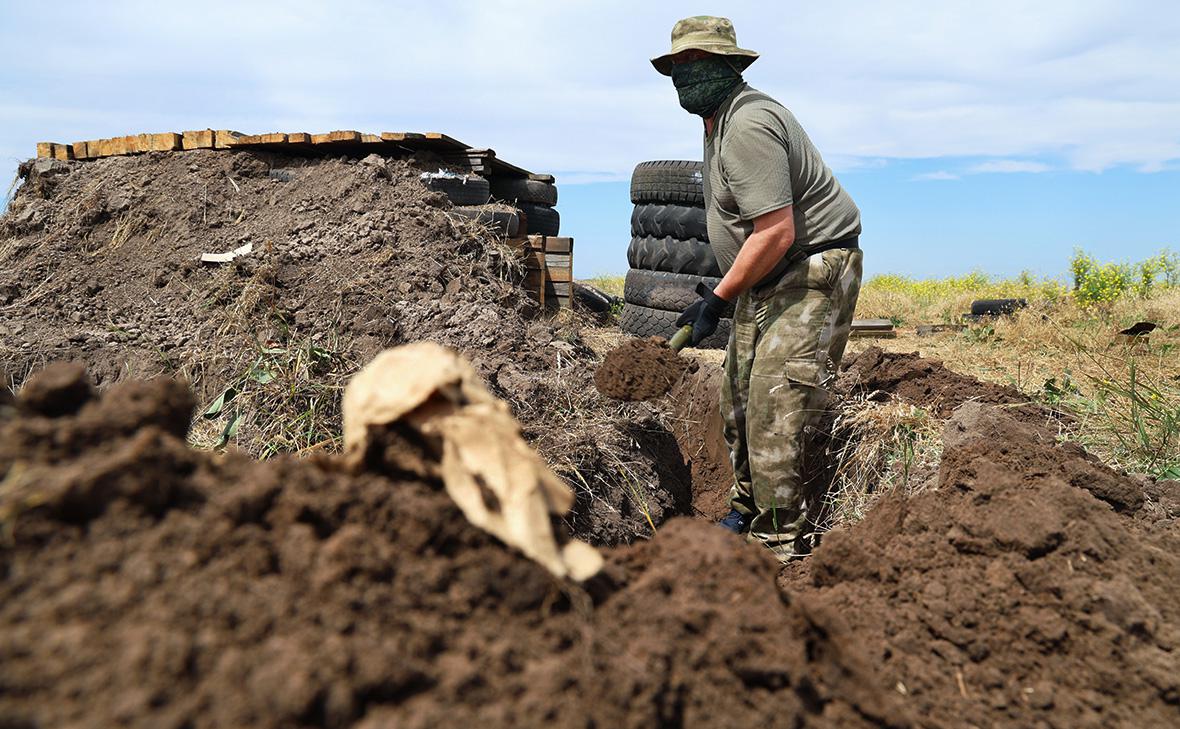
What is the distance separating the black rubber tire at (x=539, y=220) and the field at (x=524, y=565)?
9.48 ft

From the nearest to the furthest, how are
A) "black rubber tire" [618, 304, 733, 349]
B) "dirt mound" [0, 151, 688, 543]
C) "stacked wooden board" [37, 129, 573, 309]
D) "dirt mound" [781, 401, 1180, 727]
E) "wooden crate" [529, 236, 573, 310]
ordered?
"dirt mound" [781, 401, 1180, 727], "dirt mound" [0, 151, 688, 543], "stacked wooden board" [37, 129, 573, 309], "wooden crate" [529, 236, 573, 310], "black rubber tire" [618, 304, 733, 349]

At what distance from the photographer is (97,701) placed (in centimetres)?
91

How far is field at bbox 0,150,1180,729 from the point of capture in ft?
3.29

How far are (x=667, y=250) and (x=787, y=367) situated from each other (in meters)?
3.72

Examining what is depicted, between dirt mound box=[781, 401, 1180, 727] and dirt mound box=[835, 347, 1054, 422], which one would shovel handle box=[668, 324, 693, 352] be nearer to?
dirt mound box=[835, 347, 1054, 422]

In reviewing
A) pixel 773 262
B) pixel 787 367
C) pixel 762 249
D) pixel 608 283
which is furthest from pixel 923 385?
pixel 608 283

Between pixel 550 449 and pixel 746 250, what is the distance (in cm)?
134

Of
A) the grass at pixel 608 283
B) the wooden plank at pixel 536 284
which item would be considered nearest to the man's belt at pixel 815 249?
the wooden plank at pixel 536 284

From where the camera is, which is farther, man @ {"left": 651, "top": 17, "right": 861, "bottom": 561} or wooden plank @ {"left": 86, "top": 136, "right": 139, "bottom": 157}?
wooden plank @ {"left": 86, "top": 136, "right": 139, "bottom": 157}

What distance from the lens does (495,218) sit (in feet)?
19.0

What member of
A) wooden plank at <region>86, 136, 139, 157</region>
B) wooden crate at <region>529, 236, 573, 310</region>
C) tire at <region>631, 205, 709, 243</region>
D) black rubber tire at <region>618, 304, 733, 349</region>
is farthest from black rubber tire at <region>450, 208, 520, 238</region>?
wooden plank at <region>86, 136, 139, 157</region>

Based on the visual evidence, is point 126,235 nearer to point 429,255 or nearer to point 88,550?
point 429,255

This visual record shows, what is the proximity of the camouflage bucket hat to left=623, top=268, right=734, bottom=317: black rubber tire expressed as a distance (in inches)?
131

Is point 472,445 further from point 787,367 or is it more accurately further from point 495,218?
point 495,218
